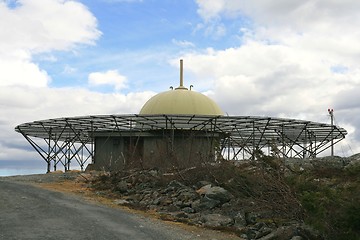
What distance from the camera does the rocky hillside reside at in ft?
34.8

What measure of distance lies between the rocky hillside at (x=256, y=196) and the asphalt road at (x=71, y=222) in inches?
70.0

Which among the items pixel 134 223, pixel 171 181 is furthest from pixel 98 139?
pixel 134 223

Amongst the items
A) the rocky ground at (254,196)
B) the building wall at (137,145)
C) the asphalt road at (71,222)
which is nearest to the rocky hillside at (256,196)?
the rocky ground at (254,196)

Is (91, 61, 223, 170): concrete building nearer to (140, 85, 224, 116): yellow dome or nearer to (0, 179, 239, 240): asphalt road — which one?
(140, 85, 224, 116): yellow dome

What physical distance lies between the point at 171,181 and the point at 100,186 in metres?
4.91

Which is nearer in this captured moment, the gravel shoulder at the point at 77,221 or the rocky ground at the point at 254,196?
the rocky ground at the point at 254,196

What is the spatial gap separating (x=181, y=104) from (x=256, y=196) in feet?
75.6

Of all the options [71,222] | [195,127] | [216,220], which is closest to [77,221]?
[71,222]

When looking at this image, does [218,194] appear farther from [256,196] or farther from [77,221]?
[77,221]

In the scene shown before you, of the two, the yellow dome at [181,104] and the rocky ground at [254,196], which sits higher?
the yellow dome at [181,104]

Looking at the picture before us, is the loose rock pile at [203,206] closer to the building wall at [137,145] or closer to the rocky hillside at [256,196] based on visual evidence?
the rocky hillside at [256,196]

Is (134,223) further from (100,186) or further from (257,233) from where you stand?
(100,186)

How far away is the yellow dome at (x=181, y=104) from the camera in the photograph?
120ft

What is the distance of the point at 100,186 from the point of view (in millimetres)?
23062
